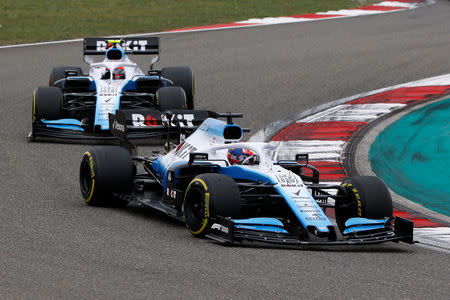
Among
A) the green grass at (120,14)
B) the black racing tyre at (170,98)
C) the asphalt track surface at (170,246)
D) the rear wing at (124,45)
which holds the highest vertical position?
the green grass at (120,14)

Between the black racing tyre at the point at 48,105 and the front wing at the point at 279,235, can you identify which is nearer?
the front wing at the point at 279,235

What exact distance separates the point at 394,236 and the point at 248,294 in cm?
237

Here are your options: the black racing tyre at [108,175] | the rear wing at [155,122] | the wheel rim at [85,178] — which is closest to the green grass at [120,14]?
the rear wing at [155,122]

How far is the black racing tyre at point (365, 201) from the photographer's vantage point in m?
9.21

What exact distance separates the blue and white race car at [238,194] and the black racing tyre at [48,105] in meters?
4.22

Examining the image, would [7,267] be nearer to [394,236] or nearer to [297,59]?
[394,236]

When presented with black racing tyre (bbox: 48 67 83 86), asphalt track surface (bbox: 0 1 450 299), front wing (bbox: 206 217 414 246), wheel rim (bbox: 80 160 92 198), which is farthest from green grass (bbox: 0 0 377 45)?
front wing (bbox: 206 217 414 246)

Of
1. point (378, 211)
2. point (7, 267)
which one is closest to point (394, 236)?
point (378, 211)

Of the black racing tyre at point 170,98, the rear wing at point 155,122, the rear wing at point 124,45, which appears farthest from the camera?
the rear wing at point 124,45

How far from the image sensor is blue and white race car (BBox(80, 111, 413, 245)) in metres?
8.74

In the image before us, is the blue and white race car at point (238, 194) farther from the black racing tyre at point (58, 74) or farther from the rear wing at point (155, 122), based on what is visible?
the black racing tyre at point (58, 74)

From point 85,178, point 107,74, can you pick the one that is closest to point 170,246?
point 85,178

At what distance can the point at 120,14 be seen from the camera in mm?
27562

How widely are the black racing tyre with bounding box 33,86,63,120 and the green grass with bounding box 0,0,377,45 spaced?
9.68m
